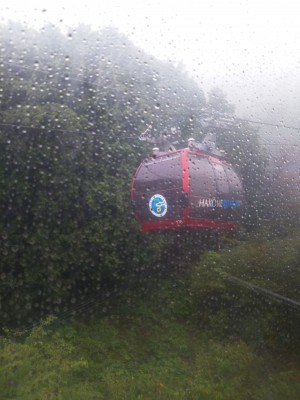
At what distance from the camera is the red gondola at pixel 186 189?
5.76m

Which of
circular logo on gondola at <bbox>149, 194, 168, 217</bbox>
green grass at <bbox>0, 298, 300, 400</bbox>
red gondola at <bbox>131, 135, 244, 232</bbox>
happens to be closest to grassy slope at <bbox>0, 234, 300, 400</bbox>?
green grass at <bbox>0, 298, 300, 400</bbox>

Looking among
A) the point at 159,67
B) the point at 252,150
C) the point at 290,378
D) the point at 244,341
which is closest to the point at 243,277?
the point at 244,341

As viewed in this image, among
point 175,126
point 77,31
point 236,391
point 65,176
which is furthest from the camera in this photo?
point 65,176

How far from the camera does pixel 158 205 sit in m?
6.00

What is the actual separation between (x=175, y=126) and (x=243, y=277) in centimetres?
209

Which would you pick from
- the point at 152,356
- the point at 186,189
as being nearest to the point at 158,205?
the point at 186,189

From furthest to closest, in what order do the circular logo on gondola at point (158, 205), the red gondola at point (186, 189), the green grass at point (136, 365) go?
the circular logo on gondola at point (158, 205) < the red gondola at point (186, 189) < the green grass at point (136, 365)

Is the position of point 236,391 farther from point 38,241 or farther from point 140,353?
point 38,241

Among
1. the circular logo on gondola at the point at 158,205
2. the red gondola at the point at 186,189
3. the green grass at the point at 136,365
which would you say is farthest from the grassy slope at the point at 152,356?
the circular logo on gondola at the point at 158,205

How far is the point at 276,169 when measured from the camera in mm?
7109

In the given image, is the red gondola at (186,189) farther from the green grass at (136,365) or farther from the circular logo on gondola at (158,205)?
the green grass at (136,365)

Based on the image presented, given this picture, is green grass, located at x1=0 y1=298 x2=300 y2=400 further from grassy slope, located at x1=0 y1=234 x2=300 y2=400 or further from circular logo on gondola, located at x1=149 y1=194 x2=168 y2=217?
circular logo on gondola, located at x1=149 y1=194 x2=168 y2=217

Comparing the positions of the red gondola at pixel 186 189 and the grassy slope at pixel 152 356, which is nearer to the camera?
the grassy slope at pixel 152 356

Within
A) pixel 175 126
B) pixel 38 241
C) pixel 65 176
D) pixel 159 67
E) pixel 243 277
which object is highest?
pixel 159 67
